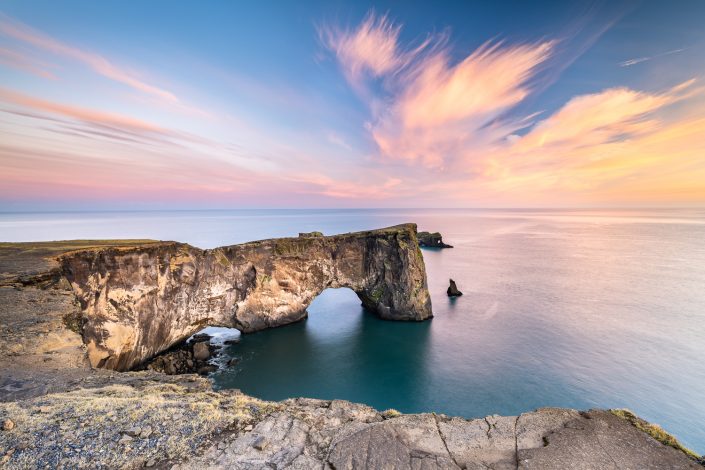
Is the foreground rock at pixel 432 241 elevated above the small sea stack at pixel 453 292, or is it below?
above

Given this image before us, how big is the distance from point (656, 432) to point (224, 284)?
1079 inches

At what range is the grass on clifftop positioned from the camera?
23.3 ft

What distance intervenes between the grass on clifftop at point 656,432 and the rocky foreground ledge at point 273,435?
0.03 m

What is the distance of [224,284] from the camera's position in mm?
26609

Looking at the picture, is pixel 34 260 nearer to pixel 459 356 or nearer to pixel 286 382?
pixel 286 382

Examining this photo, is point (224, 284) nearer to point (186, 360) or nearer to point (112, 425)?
point (186, 360)

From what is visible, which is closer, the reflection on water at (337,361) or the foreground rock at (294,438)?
the foreground rock at (294,438)

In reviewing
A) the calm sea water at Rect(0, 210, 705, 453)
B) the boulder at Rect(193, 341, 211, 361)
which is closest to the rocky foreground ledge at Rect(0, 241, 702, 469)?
the calm sea water at Rect(0, 210, 705, 453)

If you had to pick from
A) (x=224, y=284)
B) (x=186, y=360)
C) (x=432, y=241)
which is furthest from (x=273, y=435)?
(x=432, y=241)

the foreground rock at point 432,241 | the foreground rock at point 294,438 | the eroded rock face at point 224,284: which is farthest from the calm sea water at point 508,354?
the foreground rock at point 432,241

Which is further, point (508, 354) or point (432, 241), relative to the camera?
point (432, 241)

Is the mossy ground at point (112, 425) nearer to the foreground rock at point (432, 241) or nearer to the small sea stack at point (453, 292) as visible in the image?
the small sea stack at point (453, 292)

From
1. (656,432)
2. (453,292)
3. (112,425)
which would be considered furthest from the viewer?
(453,292)

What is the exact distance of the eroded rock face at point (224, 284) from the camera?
18500 millimetres
